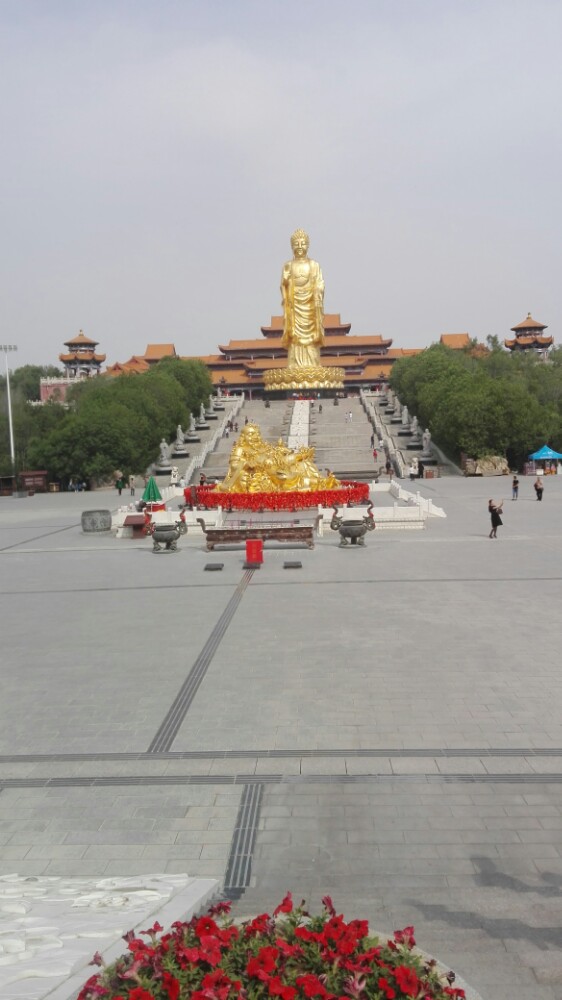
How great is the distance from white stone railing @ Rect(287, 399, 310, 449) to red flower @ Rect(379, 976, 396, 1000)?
3337cm

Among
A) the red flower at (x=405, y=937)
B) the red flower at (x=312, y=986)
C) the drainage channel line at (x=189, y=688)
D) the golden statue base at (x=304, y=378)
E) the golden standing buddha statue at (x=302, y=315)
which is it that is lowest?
the drainage channel line at (x=189, y=688)

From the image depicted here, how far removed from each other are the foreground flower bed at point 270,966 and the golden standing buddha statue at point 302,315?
141 ft

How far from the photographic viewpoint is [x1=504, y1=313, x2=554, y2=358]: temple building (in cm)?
6912

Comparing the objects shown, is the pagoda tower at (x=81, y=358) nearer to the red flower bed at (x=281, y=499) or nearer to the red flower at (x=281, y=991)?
the red flower bed at (x=281, y=499)

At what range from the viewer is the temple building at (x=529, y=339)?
69125 mm

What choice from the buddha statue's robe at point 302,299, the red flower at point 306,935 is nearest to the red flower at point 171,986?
the red flower at point 306,935

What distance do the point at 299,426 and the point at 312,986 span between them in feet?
124

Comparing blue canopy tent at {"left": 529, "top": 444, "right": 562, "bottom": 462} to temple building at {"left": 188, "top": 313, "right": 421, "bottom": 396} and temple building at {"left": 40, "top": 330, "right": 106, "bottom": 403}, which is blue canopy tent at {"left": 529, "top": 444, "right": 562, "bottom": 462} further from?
temple building at {"left": 40, "top": 330, "right": 106, "bottom": 403}

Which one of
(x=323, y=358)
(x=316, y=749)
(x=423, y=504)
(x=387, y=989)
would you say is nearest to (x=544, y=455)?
(x=423, y=504)

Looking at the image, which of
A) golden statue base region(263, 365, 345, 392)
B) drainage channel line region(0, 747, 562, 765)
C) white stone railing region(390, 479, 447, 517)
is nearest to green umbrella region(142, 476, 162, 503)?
white stone railing region(390, 479, 447, 517)

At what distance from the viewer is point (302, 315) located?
44531 millimetres

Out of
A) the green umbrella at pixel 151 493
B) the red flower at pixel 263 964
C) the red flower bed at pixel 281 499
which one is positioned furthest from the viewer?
the green umbrella at pixel 151 493

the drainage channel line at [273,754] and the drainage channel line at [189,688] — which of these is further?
the drainage channel line at [189,688]

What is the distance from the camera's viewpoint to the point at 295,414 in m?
42.2
